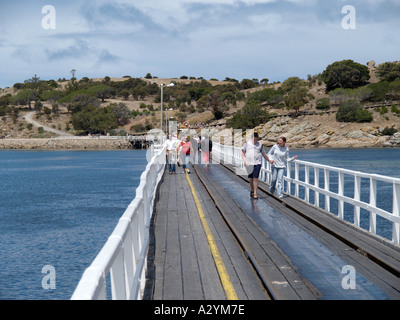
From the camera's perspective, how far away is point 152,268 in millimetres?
8617

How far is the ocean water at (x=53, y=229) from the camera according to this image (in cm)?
1781

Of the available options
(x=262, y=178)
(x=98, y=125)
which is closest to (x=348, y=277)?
(x=262, y=178)

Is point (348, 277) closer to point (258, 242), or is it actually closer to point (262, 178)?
point (258, 242)

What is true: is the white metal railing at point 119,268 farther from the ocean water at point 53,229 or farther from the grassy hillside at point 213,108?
the grassy hillside at point 213,108

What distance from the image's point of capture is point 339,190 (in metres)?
13.8

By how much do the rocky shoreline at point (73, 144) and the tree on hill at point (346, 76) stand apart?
56.3 metres

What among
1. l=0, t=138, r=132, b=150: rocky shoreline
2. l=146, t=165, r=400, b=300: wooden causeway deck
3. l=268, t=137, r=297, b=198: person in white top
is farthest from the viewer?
l=0, t=138, r=132, b=150: rocky shoreline

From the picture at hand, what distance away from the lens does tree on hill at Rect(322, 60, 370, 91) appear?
471 ft

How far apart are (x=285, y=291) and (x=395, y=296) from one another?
1.41 metres

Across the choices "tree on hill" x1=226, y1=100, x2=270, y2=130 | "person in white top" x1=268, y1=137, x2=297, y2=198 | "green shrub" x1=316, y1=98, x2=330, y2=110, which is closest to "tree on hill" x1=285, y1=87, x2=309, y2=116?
"green shrub" x1=316, y1=98, x2=330, y2=110

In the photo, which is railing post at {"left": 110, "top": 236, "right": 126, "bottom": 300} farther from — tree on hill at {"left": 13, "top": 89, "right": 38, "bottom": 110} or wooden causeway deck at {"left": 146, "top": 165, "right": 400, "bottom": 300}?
tree on hill at {"left": 13, "top": 89, "right": 38, "bottom": 110}

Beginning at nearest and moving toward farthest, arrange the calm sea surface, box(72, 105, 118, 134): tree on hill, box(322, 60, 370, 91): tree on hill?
the calm sea surface → box(72, 105, 118, 134): tree on hill → box(322, 60, 370, 91): tree on hill

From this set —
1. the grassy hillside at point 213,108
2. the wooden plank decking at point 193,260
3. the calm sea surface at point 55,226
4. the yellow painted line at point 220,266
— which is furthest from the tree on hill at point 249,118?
the yellow painted line at point 220,266

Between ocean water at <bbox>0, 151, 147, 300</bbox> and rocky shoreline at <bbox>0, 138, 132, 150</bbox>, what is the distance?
8208cm
